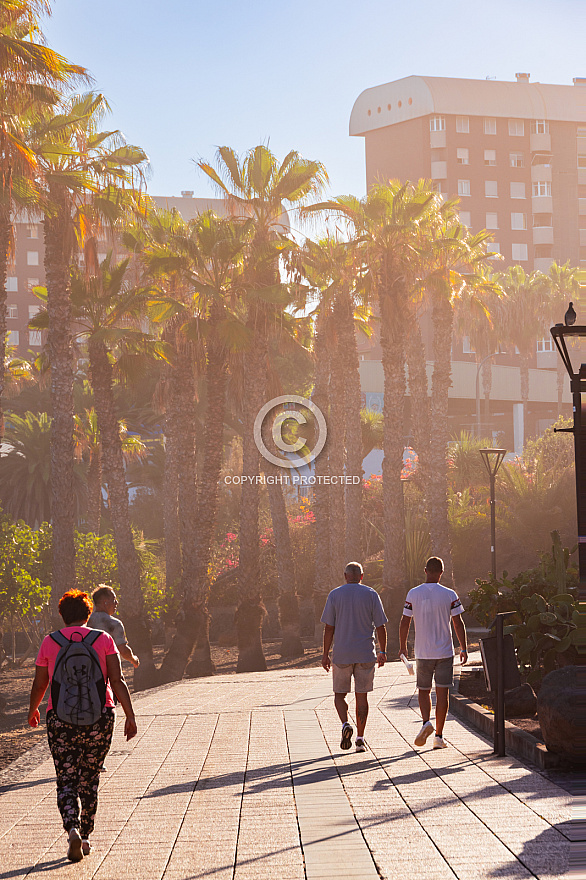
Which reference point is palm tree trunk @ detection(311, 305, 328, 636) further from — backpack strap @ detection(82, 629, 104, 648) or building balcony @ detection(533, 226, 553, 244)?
→ building balcony @ detection(533, 226, 553, 244)

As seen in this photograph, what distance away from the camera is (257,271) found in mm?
25438

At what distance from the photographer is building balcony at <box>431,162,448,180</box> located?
274 feet

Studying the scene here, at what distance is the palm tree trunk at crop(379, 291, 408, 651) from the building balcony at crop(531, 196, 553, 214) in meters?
60.8

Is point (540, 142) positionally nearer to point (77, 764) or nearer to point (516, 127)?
point (516, 127)

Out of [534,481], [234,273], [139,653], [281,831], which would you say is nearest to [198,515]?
[139,653]

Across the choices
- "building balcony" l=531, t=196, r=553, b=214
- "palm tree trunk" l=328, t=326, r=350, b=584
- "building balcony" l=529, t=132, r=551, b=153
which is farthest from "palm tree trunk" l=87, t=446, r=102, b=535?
"building balcony" l=529, t=132, r=551, b=153

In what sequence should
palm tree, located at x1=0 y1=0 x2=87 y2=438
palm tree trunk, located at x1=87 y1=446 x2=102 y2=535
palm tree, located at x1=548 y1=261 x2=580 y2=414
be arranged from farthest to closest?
palm tree, located at x1=548 y1=261 x2=580 y2=414 < palm tree trunk, located at x1=87 y1=446 x2=102 y2=535 < palm tree, located at x1=0 y1=0 x2=87 y2=438

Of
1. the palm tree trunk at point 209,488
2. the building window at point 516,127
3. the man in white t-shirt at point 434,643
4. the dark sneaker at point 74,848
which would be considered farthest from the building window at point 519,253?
the dark sneaker at point 74,848

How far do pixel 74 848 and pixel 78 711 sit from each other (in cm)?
76

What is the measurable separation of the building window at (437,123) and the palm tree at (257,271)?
60.4 meters

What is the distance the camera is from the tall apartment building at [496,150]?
274 feet

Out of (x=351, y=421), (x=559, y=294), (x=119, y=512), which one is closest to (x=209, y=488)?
(x=119, y=512)

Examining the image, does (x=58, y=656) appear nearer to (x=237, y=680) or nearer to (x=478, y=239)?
(x=237, y=680)

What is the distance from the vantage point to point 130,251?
2705 cm
